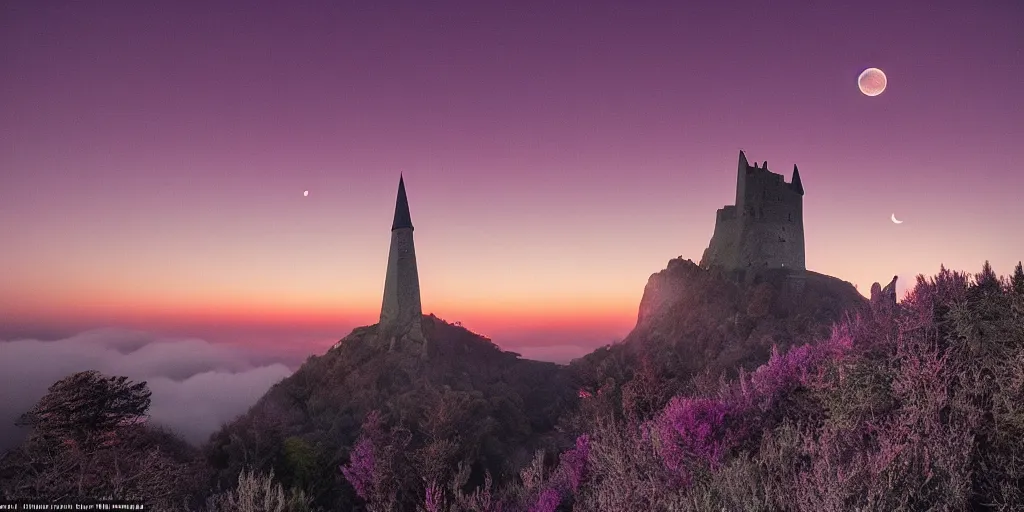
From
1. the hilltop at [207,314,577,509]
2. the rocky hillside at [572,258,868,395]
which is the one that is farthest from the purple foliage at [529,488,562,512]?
the rocky hillside at [572,258,868,395]

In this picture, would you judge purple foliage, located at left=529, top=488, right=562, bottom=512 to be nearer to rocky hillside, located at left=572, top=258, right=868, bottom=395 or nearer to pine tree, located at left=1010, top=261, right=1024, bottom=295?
pine tree, located at left=1010, top=261, right=1024, bottom=295

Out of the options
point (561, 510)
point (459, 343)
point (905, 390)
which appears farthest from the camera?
point (459, 343)

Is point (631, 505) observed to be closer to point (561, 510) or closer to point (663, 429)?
point (663, 429)

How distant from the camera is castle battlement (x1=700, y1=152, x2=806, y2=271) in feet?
160

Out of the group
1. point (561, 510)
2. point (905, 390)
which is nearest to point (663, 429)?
point (561, 510)

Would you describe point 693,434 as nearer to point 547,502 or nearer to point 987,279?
point 547,502

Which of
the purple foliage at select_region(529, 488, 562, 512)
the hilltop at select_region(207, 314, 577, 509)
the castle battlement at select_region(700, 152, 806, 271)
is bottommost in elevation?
the hilltop at select_region(207, 314, 577, 509)

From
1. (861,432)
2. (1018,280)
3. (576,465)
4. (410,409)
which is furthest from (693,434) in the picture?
(410,409)

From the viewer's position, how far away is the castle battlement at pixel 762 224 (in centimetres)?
4884

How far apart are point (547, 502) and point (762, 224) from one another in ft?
128

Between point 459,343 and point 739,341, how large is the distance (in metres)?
26.4

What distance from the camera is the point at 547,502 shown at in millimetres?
17391

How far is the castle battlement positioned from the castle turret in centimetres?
2834

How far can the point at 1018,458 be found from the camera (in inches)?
457
